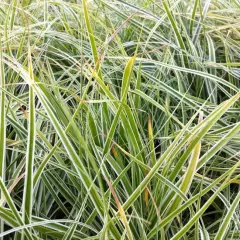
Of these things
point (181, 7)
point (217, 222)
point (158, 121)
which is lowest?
point (217, 222)

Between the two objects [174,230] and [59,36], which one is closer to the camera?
[174,230]

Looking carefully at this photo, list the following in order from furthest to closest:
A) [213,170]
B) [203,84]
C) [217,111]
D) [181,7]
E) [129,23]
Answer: [181,7]
[129,23]
[203,84]
[213,170]
[217,111]

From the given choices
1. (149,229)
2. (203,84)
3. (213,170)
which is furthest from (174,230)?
(203,84)

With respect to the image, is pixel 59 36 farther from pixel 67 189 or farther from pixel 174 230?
pixel 174 230

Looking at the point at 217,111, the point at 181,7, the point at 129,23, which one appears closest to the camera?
the point at 217,111

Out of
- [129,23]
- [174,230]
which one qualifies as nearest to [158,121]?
[174,230]

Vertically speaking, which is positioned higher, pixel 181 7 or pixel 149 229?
pixel 181 7
